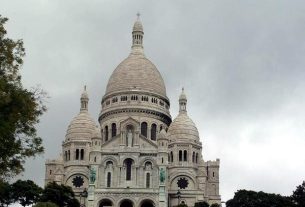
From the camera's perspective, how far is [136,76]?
11975 centimetres

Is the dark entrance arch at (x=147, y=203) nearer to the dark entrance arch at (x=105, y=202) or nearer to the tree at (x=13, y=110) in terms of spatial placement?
the dark entrance arch at (x=105, y=202)

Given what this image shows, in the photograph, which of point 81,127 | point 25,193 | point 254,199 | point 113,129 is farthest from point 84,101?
point 254,199

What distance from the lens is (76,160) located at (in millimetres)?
112062

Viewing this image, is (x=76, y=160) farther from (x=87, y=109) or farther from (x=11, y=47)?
(x=11, y=47)

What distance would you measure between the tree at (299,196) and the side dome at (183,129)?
2881cm

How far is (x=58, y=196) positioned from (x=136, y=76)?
36588mm

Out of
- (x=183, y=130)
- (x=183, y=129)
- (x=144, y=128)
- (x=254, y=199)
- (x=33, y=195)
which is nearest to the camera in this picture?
(x=33, y=195)

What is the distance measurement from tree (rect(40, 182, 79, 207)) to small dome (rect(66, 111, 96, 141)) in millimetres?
22713

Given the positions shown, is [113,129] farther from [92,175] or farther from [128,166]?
[92,175]

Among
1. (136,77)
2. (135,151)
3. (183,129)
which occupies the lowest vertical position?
(135,151)

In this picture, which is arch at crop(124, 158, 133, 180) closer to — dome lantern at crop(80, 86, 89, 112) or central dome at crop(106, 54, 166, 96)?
central dome at crop(106, 54, 166, 96)

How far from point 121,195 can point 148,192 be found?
3575mm

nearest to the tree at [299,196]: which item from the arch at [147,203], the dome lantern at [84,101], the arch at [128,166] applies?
the arch at [147,203]

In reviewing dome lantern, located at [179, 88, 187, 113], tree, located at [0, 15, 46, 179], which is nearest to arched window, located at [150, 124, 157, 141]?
dome lantern, located at [179, 88, 187, 113]
